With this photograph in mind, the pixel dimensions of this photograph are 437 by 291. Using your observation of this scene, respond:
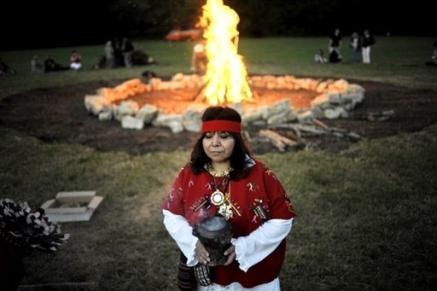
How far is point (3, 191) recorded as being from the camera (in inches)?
292

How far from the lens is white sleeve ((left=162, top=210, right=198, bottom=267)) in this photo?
3.14 metres

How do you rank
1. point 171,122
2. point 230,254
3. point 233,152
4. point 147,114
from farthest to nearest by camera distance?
point 147,114 → point 171,122 → point 233,152 → point 230,254

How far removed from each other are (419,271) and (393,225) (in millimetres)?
1043

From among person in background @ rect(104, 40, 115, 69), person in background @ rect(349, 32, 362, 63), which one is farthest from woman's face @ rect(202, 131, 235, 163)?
person in background @ rect(349, 32, 362, 63)

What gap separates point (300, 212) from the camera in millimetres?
6426

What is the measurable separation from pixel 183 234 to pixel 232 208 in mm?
383

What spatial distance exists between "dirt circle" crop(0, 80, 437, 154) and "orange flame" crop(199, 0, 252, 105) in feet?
7.91

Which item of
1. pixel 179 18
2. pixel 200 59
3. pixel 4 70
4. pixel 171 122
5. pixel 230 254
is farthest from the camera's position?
pixel 179 18

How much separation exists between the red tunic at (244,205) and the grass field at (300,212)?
1.79 m

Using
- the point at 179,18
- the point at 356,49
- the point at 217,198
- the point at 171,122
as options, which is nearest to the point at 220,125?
the point at 217,198

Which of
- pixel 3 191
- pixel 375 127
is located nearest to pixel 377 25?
pixel 375 127

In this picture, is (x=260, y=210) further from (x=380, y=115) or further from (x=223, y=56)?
(x=223, y=56)

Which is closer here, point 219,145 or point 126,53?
point 219,145

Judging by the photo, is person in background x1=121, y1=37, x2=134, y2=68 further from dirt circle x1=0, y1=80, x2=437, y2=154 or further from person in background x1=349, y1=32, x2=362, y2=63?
person in background x1=349, y1=32, x2=362, y2=63
